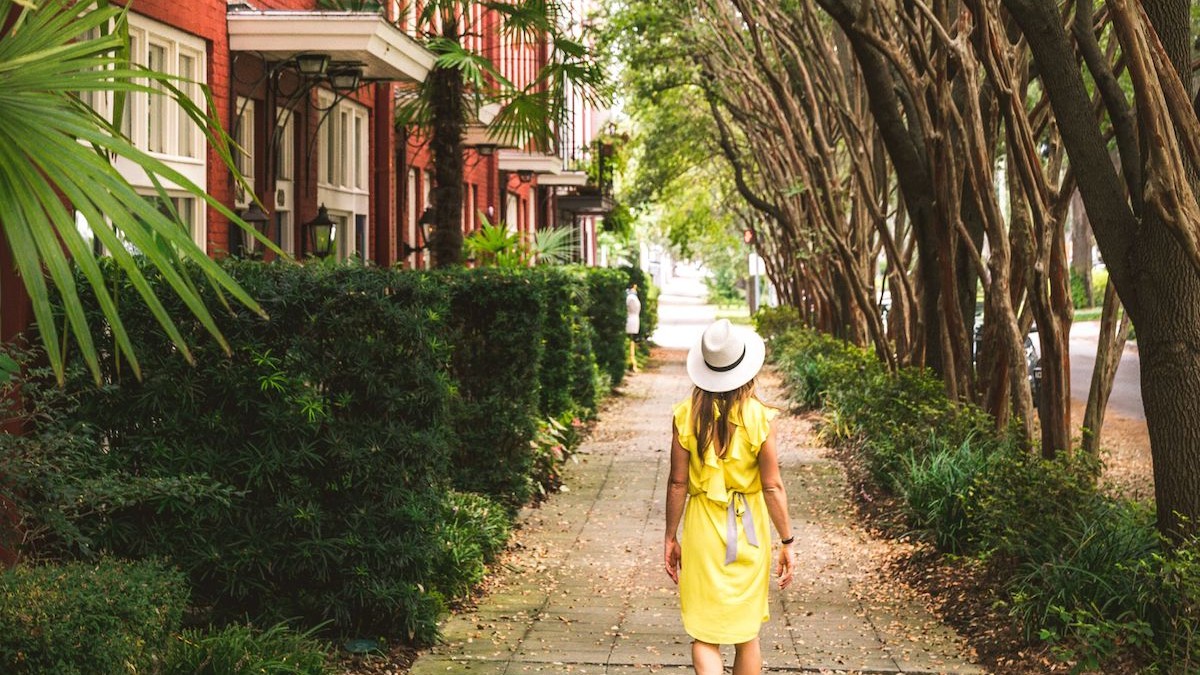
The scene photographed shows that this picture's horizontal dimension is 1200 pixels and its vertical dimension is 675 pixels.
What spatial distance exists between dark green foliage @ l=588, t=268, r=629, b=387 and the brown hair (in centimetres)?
1585

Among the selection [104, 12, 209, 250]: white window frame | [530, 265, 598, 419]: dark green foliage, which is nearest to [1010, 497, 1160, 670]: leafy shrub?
[530, 265, 598, 419]: dark green foliage

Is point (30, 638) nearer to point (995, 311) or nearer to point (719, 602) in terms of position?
point (719, 602)

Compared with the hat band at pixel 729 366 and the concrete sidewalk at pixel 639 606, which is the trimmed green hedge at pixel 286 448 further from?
the hat band at pixel 729 366

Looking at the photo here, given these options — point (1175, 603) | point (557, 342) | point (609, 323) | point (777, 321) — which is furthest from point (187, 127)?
point (777, 321)

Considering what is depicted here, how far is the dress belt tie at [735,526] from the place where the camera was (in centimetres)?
566

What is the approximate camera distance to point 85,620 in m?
4.70

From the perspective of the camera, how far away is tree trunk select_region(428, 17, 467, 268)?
14.4 meters

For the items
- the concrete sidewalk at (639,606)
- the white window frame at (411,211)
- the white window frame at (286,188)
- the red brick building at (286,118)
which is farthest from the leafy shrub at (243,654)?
the white window frame at (411,211)

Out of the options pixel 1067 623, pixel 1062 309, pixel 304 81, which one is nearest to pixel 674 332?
pixel 304 81

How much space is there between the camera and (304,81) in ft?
45.9

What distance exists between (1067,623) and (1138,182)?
7.27 ft

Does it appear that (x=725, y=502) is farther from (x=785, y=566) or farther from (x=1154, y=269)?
(x=1154, y=269)

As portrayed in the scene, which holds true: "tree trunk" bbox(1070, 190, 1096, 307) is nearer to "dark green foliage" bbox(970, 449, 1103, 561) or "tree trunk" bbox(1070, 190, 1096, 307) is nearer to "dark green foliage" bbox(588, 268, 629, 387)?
"dark green foliage" bbox(588, 268, 629, 387)

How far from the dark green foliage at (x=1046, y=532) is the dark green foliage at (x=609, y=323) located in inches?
378
